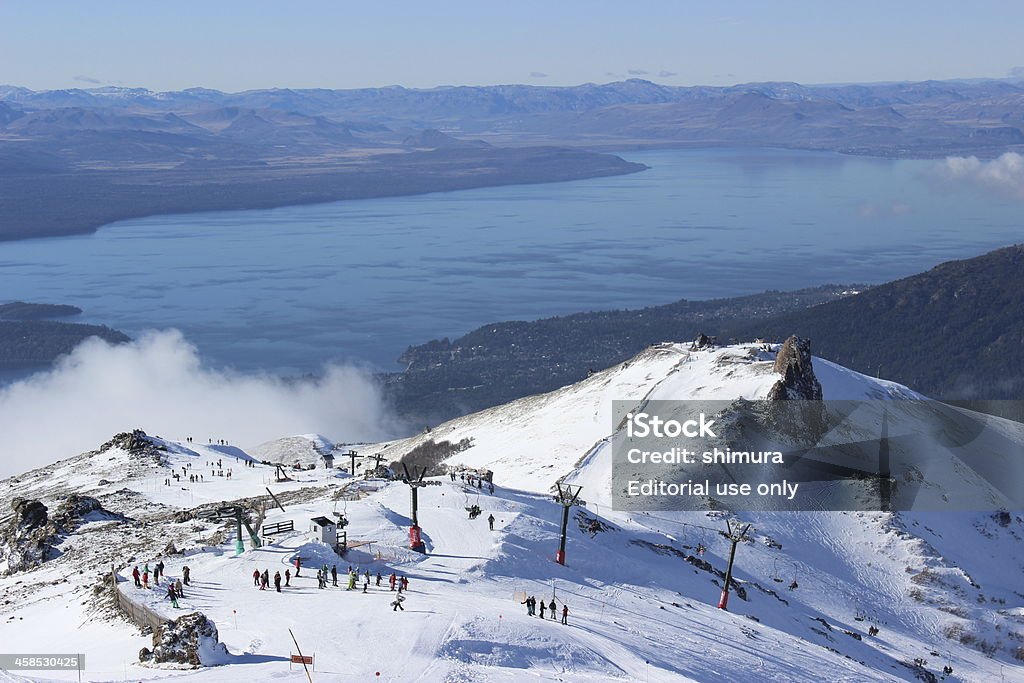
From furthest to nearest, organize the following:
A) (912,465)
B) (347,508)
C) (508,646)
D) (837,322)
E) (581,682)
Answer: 1. (837,322)
2. (912,465)
3. (347,508)
4. (508,646)
5. (581,682)

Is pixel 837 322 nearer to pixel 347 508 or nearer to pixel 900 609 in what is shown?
pixel 900 609

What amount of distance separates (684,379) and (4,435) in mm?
143327

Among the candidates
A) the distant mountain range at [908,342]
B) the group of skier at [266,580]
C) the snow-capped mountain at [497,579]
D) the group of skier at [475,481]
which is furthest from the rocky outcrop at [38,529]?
the distant mountain range at [908,342]

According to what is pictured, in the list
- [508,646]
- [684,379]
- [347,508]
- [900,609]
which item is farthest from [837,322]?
[508,646]

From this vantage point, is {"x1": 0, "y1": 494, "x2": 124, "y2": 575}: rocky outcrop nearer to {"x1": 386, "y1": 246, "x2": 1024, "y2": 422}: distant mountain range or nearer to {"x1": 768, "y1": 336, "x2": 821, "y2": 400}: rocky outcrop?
{"x1": 768, "y1": 336, "x2": 821, "y2": 400}: rocky outcrop

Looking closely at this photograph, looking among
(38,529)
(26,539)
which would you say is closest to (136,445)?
(38,529)

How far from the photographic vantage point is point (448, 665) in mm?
31109

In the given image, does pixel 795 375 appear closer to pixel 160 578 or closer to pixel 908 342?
pixel 160 578

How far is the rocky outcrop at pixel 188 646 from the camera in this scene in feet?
99.4

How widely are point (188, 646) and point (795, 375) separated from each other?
5470cm

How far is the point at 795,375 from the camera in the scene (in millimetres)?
77375

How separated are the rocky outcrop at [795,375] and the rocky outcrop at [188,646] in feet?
169

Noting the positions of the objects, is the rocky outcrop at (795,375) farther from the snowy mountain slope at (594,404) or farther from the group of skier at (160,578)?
the group of skier at (160,578)

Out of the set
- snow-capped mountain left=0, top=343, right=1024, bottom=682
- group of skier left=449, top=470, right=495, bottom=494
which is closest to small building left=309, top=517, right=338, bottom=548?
snow-capped mountain left=0, top=343, right=1024, bottom=682
